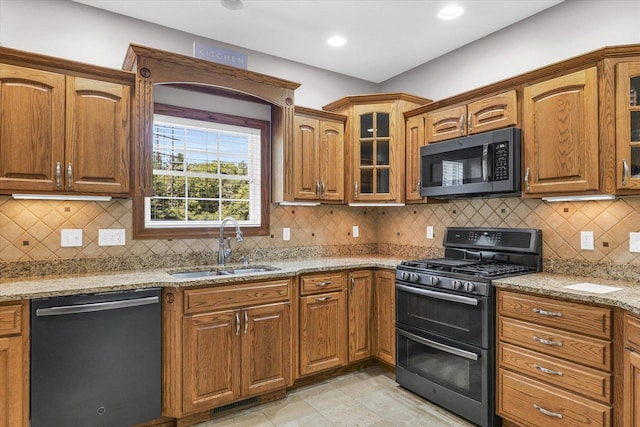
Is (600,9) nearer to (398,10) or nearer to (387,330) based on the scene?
(398,10)

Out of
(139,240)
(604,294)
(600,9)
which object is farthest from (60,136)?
(600,9)

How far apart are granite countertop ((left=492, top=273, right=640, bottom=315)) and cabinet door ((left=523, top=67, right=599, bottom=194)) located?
567mm

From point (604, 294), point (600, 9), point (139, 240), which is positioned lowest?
point (604, 294)

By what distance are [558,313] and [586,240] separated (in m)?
0.75

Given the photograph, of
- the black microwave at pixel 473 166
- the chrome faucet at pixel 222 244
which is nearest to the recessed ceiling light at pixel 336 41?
the black microwave at pixel 473 166

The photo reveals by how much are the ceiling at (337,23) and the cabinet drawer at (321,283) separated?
197 centimetres

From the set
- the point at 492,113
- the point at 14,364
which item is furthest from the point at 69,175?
the point at 492,113

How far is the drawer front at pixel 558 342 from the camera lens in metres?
1.92

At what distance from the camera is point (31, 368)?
1969 mm

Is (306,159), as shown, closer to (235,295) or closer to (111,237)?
(235,295)

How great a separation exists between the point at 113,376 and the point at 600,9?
3.81 meters

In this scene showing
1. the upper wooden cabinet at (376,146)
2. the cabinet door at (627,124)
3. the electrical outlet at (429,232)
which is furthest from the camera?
the electrical outlet at (429,232)

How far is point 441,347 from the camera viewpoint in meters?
2.62

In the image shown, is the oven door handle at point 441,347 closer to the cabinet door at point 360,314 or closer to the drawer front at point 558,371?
the drawer front at point 558,371
